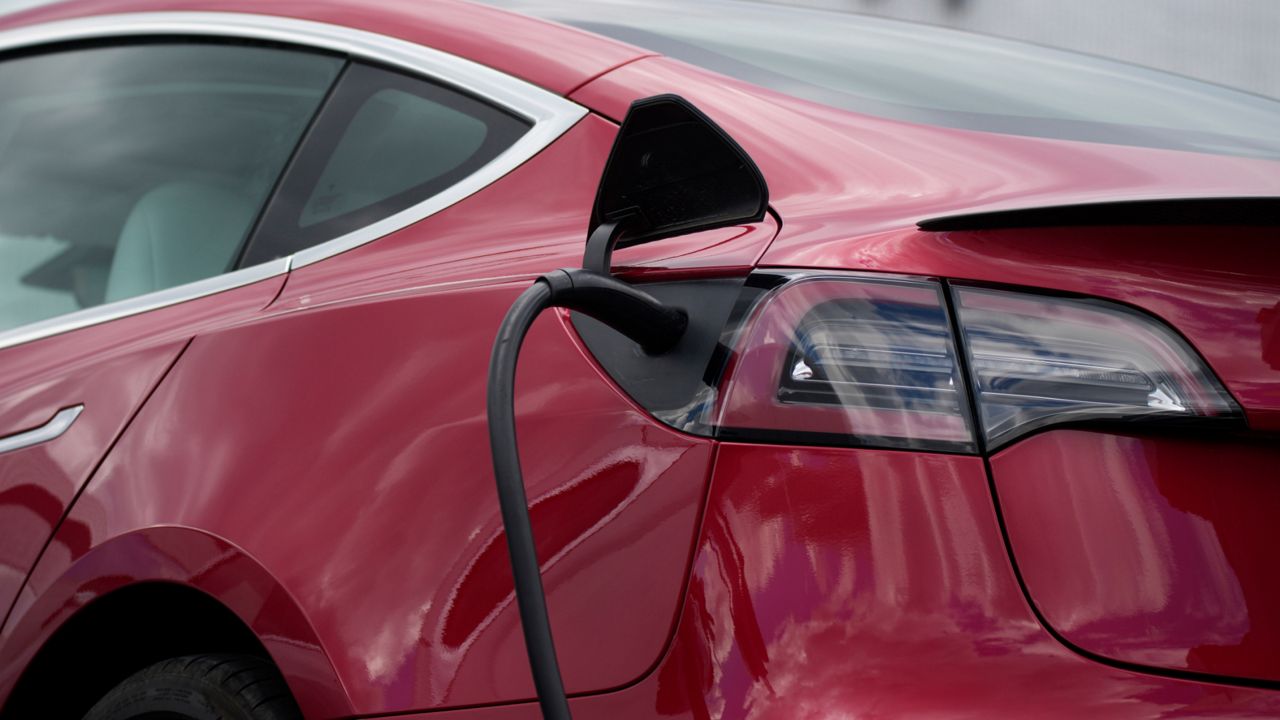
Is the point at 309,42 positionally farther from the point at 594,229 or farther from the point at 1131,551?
the point at 1131,551

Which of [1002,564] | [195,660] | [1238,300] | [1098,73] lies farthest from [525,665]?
[1098,73]

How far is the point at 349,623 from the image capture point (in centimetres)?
121

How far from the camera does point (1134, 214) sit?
3.21 ft

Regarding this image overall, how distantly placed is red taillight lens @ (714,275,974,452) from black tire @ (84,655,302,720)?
0.65m

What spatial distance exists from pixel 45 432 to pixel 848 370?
1.16m

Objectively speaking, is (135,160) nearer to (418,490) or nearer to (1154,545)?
(418,490)

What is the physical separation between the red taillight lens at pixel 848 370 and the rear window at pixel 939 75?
391mm

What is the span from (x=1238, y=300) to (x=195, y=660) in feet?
3.84

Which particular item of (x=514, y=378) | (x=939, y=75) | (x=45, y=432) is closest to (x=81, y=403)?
(x=45, y=432)

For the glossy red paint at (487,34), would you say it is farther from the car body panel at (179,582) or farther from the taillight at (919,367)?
the car body panel at (179,582)

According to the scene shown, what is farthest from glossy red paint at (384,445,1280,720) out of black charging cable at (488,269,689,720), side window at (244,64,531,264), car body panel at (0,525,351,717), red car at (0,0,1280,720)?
side window at (244,64,531,264)

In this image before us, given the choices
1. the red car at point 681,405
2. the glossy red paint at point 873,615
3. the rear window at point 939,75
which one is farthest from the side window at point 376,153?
the glossy red paint at point 873,615

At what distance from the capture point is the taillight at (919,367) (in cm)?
96

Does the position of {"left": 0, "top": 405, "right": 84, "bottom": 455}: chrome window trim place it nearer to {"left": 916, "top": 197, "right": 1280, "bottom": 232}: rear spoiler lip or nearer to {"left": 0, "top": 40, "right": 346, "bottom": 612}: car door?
{"left": 0, "top": 40, "right": 346, "bottom": 612}: car door
